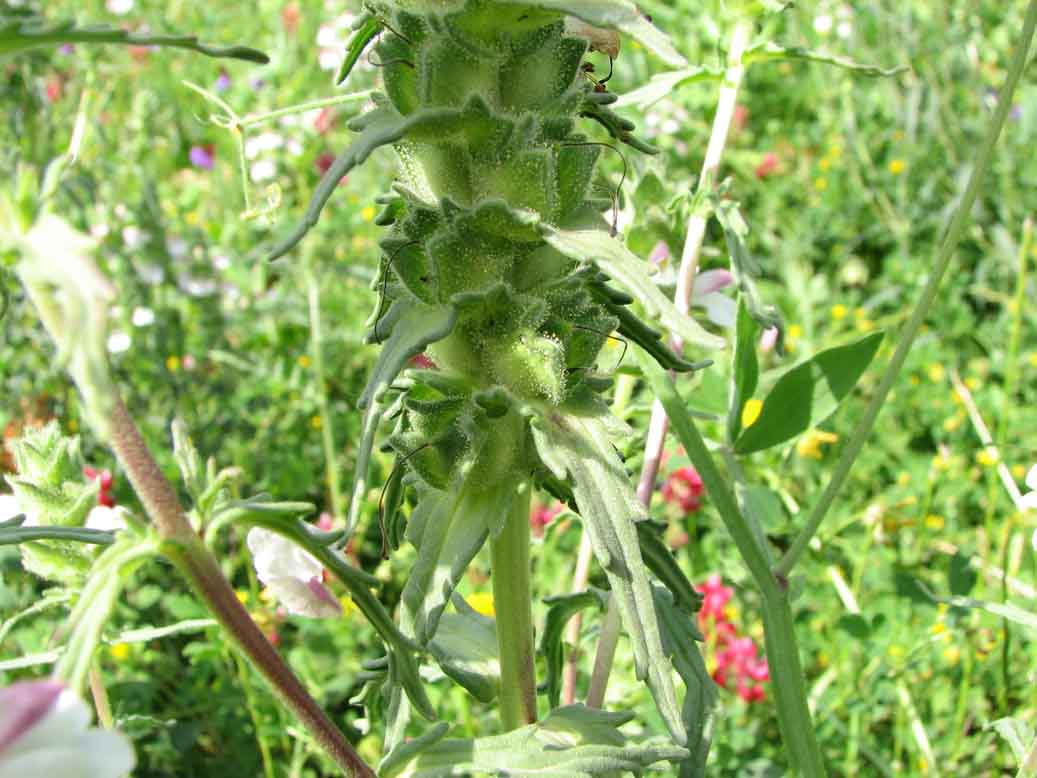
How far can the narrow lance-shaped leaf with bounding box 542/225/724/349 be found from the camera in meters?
0.87

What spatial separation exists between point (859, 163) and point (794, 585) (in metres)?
2.91

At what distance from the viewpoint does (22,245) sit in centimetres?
62

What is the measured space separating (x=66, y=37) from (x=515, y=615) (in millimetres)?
697

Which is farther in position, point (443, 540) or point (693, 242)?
point (693, 242)

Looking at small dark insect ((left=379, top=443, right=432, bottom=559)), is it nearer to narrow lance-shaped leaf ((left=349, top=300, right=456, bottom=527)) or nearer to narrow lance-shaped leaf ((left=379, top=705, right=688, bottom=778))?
narrow lance-shaped leaf ((left=349, top=300, right=456, bottom=527))

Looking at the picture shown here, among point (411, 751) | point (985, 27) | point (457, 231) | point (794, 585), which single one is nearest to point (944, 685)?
point (794, 585)

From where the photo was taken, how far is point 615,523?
98cm

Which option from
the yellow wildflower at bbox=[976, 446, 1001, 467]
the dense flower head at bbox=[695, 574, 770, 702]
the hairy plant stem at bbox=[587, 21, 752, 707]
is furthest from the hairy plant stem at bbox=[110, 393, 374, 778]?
the yellow wildflower at bbox=[976, 446, 1001, 467]

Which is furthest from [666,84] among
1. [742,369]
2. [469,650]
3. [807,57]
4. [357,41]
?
[469,650]

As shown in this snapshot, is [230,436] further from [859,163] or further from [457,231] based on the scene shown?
[859,163]

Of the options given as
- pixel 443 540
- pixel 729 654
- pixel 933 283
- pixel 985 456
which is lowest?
pixel 729 654

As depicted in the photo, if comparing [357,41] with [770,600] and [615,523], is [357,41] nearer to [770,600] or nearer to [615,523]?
[615,523]

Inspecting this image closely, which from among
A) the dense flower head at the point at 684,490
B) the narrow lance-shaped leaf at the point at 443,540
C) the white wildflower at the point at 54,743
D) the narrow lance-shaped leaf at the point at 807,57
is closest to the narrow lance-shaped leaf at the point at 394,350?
the narrow lance-shaped leaf at the point at 443,540

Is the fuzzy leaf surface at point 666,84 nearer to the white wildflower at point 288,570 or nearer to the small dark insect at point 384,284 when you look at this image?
the small dark insect at point 384,284
